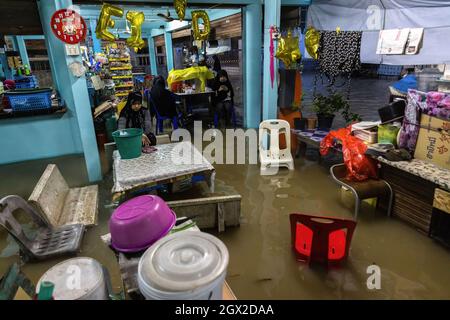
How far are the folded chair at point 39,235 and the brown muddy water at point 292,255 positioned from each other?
0.34 ft

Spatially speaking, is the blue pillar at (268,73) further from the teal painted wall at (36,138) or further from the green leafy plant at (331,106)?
the teal painted wall at (36,138)

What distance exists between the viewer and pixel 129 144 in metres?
3.45

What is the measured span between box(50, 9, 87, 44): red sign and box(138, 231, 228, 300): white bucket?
12.0 ft

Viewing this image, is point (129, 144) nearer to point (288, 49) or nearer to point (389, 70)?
point (288, 49)

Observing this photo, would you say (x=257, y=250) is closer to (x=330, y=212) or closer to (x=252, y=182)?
(x=330, y=212)

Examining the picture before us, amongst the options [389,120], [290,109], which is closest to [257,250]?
[389,120]

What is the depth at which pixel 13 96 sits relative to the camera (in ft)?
16.6

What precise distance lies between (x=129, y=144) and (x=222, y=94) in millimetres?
4189

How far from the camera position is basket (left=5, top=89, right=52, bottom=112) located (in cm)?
507

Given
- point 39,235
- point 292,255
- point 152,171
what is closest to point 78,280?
point 152,171

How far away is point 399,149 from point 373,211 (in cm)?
80

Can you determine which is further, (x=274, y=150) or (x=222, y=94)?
(x=222, y=94)

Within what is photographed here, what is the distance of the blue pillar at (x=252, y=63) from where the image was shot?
652 cm
